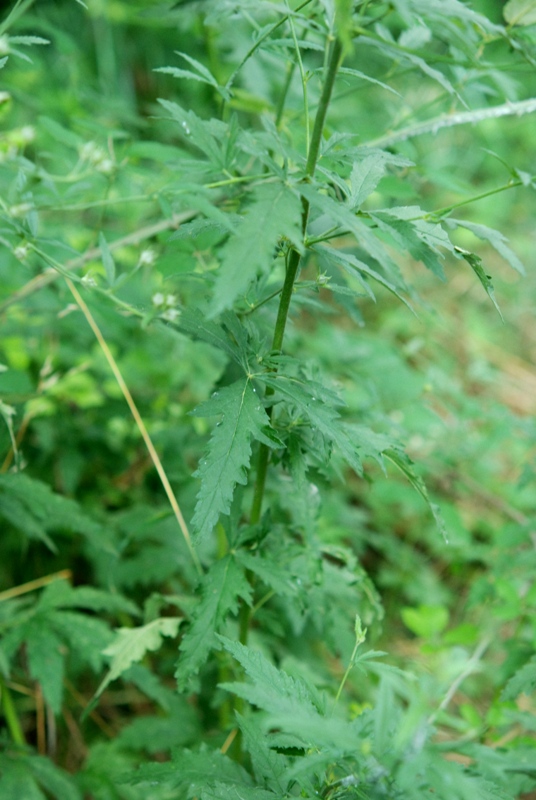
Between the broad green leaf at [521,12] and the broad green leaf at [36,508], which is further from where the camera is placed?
the broad green leaf at [36,508]

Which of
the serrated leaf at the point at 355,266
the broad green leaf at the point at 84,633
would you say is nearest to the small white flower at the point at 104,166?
the serrated leaf at the point at 355,266

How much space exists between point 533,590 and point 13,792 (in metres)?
1.36

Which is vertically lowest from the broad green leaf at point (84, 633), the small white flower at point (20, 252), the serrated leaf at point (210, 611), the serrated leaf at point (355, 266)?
the broad green leaf at point (84, 633)

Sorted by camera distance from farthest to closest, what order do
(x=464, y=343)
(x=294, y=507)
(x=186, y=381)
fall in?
1. (x=464, y=343)
2. (x=186, y=381)
3. (x=294, y=507)

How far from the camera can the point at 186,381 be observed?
248 cm

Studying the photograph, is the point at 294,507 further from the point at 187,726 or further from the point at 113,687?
the point at 113,687

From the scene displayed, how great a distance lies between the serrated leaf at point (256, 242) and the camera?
0.87 m

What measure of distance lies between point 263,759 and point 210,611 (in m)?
0.26

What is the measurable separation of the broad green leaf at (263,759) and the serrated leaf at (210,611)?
0.13 meters

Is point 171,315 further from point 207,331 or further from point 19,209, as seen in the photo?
point 19,209

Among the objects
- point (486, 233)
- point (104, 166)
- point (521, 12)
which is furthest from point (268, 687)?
point (521, 12)

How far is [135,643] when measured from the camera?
4.44 feet

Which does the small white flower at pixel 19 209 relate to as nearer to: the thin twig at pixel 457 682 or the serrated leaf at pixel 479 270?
the serrated leaf at pixel 479 270

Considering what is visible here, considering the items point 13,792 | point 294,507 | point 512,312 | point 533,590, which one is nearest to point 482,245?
point 512,312
